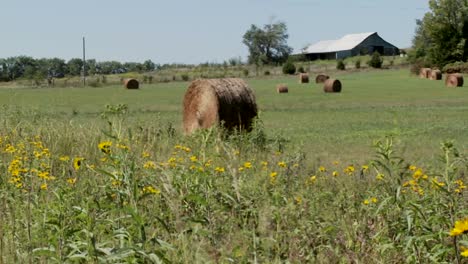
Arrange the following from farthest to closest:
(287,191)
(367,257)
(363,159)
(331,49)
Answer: (331,49), (363,159), (287,191), (367,257)

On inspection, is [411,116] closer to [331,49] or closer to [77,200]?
[77,200]

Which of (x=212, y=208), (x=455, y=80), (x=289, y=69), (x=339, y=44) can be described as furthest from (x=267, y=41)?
(x=212, y=208)

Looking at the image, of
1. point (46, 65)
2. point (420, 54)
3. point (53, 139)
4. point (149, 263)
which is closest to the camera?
point (149, 263)

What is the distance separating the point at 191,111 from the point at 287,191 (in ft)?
38.6

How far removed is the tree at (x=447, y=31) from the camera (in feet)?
245

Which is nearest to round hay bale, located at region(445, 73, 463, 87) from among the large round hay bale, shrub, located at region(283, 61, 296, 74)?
the large round hay bale

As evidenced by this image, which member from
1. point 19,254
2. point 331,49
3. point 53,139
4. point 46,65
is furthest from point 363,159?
point 46,65

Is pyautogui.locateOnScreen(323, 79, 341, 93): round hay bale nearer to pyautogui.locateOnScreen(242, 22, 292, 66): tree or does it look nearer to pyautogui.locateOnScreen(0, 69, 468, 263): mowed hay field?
pyautogui.locateOnScreen(0, 69, 468, 263): mowed hay field

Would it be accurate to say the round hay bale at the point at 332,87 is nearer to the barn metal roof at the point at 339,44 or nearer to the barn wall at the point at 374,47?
the barn metal roof at the point at 339,44

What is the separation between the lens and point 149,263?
135 inches

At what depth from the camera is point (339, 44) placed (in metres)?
132

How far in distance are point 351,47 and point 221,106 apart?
366 ft

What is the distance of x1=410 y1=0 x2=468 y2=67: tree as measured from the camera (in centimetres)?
7462

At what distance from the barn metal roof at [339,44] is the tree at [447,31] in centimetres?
4687
